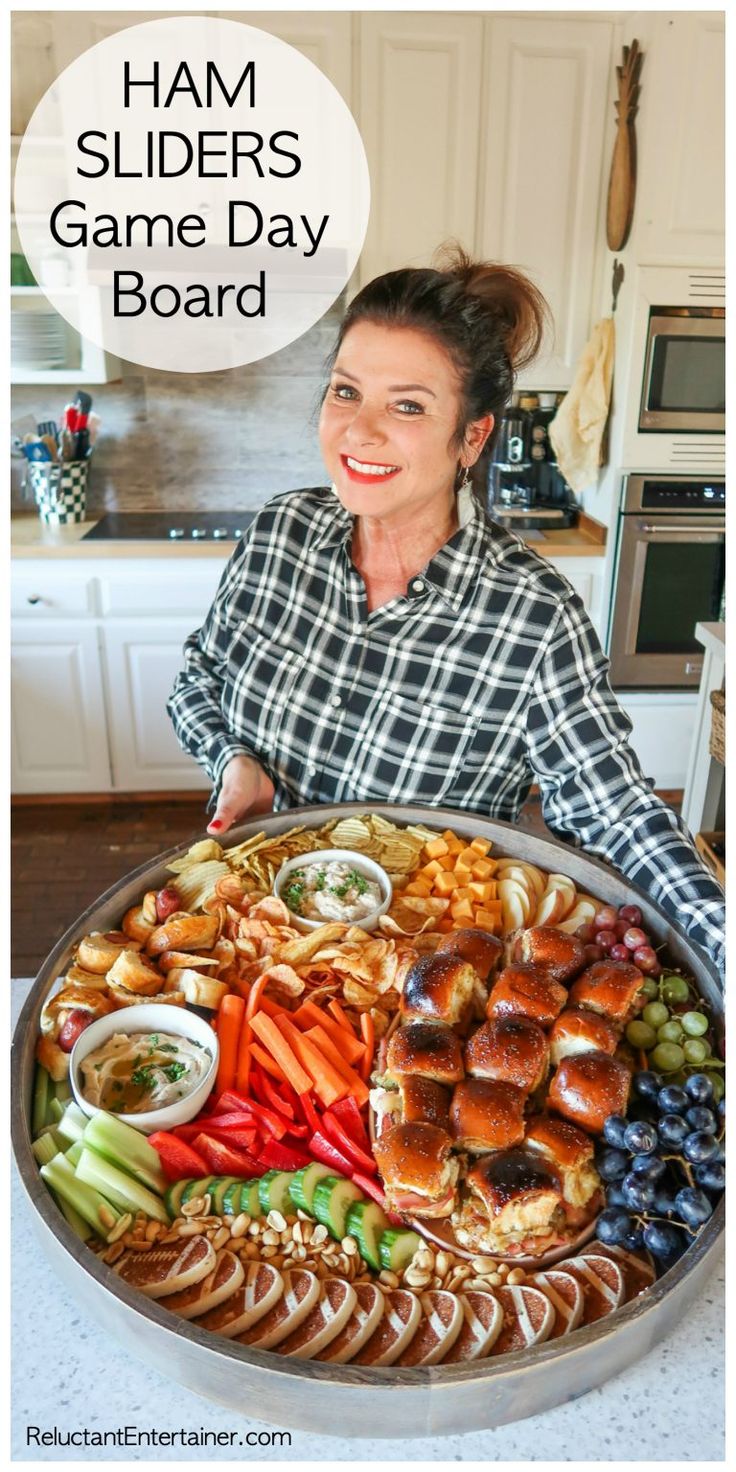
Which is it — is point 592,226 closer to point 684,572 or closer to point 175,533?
point 684,572

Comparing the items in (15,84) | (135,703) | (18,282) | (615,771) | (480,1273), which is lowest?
(135,703)

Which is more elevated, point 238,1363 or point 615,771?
point 615,771

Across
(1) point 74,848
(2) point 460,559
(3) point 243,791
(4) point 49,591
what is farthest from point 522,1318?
(4) point 49,591

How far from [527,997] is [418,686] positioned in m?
0.64

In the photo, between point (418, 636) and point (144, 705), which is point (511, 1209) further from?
point (144, 705)

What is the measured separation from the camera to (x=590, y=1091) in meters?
0.94

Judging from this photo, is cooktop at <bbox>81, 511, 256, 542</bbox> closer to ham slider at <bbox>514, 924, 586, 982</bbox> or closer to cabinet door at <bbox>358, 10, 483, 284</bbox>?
cabinet door at <bbox>358, 10, 483, 284</bbox>

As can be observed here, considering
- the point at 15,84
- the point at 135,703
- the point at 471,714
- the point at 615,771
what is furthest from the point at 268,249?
the point at 615,771

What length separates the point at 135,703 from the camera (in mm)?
3398

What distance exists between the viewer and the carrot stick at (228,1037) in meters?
1.03

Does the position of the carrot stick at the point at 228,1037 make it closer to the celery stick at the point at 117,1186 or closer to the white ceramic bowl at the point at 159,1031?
the white ceramic bowl at the point at 159,1031

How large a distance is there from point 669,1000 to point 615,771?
1.25 feet

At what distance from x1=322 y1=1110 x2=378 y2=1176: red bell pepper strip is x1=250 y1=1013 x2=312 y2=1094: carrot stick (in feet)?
0.14

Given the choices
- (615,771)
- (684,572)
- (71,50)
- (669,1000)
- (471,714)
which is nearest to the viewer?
(669,1000)
